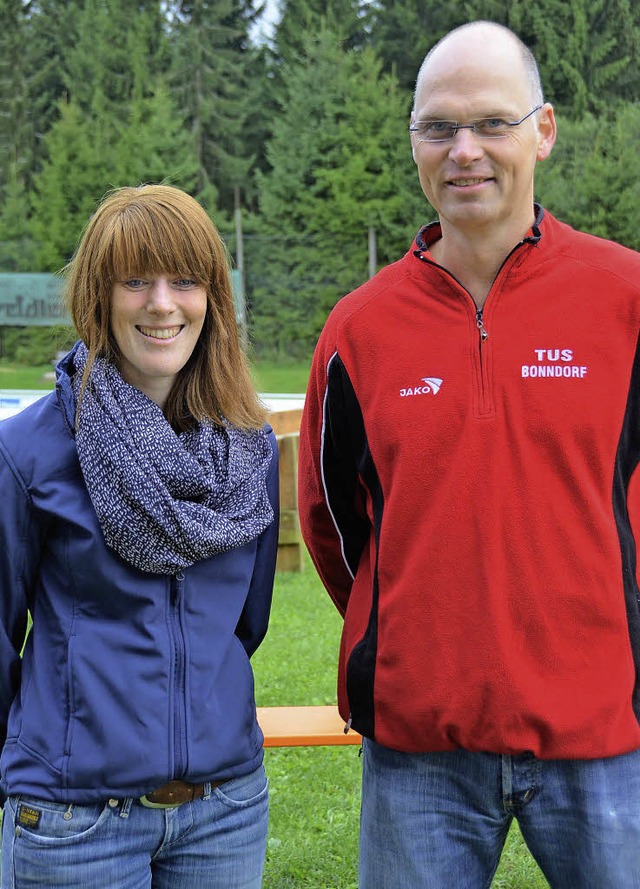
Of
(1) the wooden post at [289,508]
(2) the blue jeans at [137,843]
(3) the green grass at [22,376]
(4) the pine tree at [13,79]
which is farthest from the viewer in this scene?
(4) the pine tree at [13,79]

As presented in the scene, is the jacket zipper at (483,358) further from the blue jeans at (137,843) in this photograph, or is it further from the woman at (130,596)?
the blue jeans at (137,843)

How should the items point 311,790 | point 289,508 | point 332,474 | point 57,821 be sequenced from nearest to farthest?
point 57,821 → point 332,474 → point 311,790 → point 289,508

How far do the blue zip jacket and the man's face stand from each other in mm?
831

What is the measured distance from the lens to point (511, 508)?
201 centimetres

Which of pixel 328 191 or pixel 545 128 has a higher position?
pixel 545 128

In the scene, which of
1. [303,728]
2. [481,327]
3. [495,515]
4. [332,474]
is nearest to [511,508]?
[495,515]

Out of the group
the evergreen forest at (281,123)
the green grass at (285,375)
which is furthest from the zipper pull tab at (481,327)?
the evergreen forest at (281,123)

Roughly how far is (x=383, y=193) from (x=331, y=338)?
32.0 m

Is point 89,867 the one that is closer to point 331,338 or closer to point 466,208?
point 331,338

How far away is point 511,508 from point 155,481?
66 cm

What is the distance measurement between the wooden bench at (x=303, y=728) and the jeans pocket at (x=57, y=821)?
1.07 metres

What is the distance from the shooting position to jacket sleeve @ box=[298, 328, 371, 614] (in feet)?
7.35

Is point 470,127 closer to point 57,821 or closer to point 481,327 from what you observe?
point 481,327

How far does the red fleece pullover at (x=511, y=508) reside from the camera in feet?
6.58
